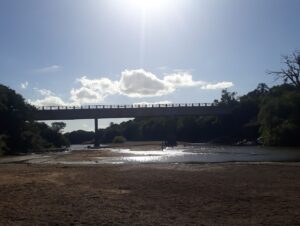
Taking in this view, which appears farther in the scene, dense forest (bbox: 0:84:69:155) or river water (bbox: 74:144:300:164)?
dense forest (bbox: 0:84:69:155)

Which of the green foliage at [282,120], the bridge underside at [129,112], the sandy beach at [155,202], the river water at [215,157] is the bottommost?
the sandy beach at [155,202]

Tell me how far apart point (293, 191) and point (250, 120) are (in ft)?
426

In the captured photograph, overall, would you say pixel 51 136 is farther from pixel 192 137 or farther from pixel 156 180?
pixel 156 180

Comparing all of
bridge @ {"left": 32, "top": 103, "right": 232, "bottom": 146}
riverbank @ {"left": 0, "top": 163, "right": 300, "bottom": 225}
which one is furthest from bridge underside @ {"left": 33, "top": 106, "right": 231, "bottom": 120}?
riverbank @ {"left": 0, "top": 163, "right": 300, "bottom": 225}

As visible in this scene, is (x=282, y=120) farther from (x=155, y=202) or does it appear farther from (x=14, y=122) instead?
(x=155, y=202)

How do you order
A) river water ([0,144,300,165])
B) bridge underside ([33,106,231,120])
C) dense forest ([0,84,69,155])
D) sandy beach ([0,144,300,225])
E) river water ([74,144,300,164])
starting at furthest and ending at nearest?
bridge underside ([33,106,231,120]), dense forest ([0,84,69,155]), river water ([0,144,300,165]), river water ([74,144,300,164]), sandy beach ([0,144,300,225])

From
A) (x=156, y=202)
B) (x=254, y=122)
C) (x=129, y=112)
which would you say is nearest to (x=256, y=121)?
(x=254, y=122)

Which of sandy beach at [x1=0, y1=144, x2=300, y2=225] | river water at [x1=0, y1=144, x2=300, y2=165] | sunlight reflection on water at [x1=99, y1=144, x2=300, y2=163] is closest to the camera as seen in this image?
sandy beach at [x1=0, y1=144, x2=300, y2=225]

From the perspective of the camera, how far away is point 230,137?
153750mm

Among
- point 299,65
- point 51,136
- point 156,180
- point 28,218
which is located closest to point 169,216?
point 28,218

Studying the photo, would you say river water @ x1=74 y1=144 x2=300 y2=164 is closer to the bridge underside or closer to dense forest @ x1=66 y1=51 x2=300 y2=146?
dense forest @ x1=66 y1=51 x2=300 y2=146

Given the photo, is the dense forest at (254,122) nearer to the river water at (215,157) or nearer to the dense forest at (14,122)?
the river water at (215,157)

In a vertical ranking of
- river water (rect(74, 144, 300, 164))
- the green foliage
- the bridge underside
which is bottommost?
river water (rect(74, 144, 300, 164))

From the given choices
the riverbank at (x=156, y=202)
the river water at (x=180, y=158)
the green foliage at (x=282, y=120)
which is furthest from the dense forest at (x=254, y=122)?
the riverbank at (x=156, y=202)
